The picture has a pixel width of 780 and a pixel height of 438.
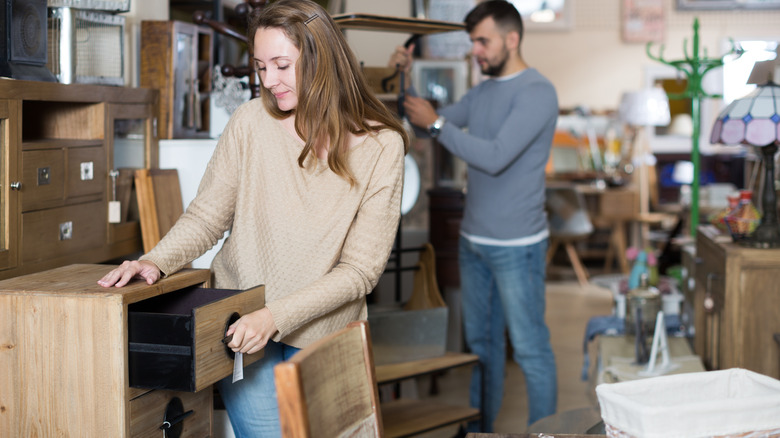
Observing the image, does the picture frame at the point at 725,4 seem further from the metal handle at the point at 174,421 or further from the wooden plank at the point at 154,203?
the metal handle at the point at 174,421

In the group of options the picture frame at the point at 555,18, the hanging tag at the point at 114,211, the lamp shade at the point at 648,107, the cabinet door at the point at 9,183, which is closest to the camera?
the cabinet door at the point at 9,183

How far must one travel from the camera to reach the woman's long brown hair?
1722 millimetres

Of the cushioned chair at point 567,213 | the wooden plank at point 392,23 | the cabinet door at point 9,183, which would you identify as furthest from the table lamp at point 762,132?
the cushioned chair at point 567,213

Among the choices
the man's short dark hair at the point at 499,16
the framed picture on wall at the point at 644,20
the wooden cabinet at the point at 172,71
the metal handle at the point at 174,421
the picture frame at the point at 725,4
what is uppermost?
the picture frame at the point at 725,4

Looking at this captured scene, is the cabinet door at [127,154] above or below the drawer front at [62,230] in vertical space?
above

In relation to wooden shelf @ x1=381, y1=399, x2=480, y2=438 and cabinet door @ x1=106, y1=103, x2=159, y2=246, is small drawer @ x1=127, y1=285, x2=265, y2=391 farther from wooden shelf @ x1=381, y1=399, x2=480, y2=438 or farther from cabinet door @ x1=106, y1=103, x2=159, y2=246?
wooden shelf @ x1=381, y1=399, x2=480, y2=438

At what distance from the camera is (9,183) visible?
1.90 meters

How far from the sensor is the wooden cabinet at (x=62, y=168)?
1905 mm

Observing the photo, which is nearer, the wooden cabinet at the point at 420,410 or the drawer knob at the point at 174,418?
the drawer knob at the point at 174,418

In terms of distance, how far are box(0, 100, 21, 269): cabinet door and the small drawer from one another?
21.9 inches

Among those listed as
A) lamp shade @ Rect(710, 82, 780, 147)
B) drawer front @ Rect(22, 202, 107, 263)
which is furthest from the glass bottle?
drawer front @ Rect(22, 202, 107, 263)

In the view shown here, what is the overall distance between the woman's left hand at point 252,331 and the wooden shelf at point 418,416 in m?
1.25

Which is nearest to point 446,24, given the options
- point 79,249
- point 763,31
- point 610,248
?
point 79,249

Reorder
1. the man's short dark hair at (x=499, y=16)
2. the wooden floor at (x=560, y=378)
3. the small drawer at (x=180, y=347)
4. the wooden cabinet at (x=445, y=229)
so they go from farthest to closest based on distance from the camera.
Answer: the wooden cabinet at (x=445, y=229)
the wooden floor at (x=560, y=378)
the man's short dark hair at (x=499, y=16)
the small drawer at (x=180, y=347)
